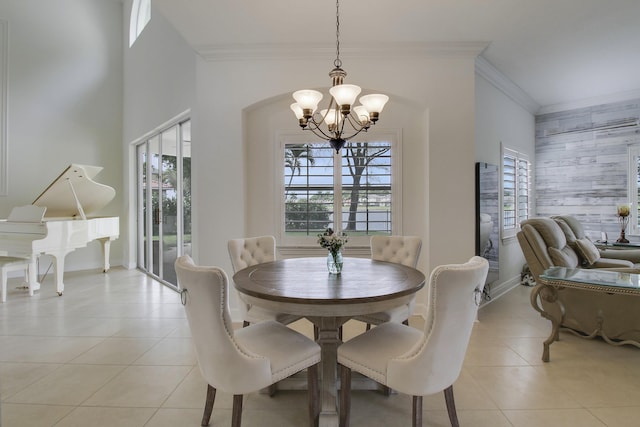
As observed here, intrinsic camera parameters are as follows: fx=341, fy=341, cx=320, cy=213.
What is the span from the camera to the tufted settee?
294 cm

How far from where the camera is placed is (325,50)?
3580mm

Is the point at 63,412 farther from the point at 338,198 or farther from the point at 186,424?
the point at 338,198

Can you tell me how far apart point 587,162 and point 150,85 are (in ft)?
23.0

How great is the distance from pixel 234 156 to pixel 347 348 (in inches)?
98.9

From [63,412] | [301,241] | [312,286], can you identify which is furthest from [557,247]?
[63,412]

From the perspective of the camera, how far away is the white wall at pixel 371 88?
11.9ft

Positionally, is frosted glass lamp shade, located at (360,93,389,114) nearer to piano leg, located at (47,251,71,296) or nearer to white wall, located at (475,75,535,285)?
white wall, located at (475,75,535,285)

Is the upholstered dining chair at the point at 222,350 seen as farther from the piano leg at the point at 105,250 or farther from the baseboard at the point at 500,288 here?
the piano leg at the point at 105,250

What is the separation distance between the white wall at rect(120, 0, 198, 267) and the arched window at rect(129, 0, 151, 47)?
17 cm

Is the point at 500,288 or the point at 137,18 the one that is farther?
the point at 137,18

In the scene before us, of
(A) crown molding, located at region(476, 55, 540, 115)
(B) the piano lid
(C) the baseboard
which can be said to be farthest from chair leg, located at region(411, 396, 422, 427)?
(B) the piano lid

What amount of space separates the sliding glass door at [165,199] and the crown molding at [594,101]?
5697mm

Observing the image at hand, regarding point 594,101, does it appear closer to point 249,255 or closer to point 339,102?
point 339,102

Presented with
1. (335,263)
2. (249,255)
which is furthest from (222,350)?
(249,255)
